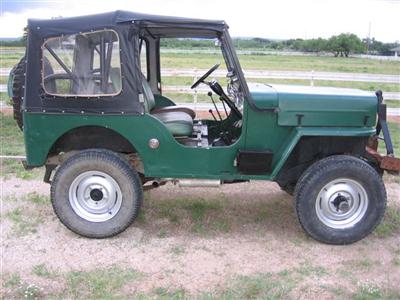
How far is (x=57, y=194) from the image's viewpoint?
4.55m

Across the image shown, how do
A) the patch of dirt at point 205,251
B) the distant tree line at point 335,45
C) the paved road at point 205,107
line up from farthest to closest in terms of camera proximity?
the distant tree line at point 335,45 < the paved road at point 205,107 < the patch of dirt at point 205,251

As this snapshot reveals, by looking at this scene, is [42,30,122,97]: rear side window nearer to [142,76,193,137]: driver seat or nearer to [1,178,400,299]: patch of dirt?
[142,76,193,137]: driver seat

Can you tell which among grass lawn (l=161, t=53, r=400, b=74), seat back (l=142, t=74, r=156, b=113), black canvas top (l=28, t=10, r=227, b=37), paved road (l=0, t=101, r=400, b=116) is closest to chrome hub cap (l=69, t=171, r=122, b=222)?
seat back (l=142, t=74, r=156, b=113)

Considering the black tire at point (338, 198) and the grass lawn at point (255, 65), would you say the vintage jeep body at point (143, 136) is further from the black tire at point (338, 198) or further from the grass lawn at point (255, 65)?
the grass lawn at point (255, 65)

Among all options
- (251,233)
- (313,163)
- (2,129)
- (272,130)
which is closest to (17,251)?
(251,233)

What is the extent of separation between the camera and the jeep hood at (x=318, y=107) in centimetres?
444

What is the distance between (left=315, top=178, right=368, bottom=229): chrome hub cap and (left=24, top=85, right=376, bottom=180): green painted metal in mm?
487

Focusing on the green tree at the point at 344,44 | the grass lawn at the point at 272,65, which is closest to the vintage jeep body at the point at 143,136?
the grass lawn at the point at 272,65

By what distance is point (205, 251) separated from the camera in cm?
436

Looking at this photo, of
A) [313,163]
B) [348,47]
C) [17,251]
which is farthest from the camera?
[348,47]

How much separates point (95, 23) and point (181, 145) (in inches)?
53.3

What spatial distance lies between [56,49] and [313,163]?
2.66 metres

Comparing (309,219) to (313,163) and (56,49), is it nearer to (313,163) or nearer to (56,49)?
(313,163)

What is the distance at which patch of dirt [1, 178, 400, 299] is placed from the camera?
3.86 m
